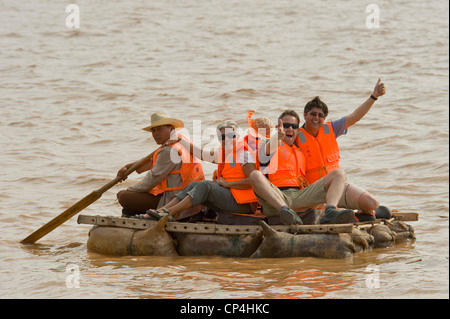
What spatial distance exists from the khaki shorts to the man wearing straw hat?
95 cm

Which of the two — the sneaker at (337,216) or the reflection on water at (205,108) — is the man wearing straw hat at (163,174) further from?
the sneaker at (337,216)

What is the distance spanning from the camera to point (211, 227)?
7871 mm

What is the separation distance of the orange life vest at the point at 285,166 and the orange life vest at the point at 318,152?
0.49ft

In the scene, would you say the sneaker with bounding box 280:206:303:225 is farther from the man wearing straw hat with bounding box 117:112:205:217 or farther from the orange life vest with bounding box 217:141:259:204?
the man wearing straw hat with bounding box 117:112:205:217

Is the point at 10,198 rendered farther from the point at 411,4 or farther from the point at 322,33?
the point at 411,4

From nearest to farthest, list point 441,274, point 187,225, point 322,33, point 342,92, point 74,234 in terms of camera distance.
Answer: point 441,274, point 187,225, point 74,234, point 342,92, point 322,33

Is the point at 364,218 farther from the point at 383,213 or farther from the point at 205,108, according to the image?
the point at 205,108

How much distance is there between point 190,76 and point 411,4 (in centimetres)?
875

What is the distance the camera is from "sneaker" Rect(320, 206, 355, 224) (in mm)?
7500

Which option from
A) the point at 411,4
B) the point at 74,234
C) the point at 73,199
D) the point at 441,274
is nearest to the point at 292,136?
the point at 441,274

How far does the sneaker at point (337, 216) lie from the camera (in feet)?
24.6

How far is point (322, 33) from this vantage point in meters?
22.3

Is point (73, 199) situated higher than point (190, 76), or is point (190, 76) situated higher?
point (190, 76)

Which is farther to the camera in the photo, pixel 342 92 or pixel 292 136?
pixel 342 92
